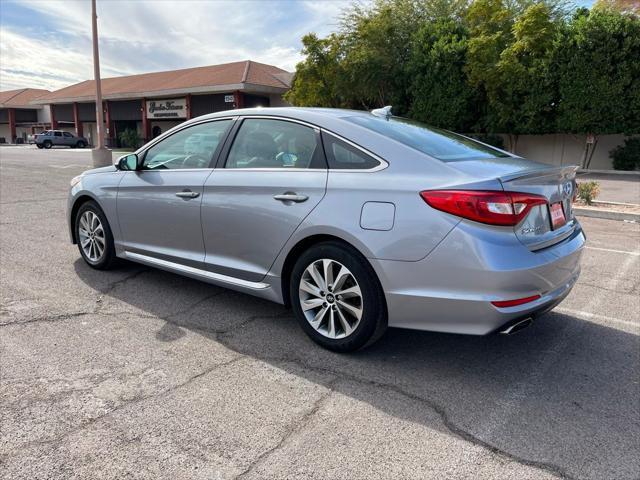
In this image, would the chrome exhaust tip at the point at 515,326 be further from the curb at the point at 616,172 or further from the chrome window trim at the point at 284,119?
the curb at the point at 616,172

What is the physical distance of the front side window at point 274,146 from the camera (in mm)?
3541

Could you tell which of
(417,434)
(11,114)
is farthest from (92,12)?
(11,114)

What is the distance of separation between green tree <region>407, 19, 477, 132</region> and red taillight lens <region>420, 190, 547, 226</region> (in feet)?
71.7

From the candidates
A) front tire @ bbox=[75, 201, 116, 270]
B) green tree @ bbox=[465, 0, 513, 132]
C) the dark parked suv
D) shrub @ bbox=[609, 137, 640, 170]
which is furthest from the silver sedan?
the dark parked suv

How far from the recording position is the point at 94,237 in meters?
5.10

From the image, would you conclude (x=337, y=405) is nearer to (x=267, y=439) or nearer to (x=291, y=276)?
(x=267, y=439)

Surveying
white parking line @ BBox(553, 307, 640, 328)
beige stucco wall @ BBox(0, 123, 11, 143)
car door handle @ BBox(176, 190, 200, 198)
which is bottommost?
white parking line @ BBox(553, 307, 640, 328)

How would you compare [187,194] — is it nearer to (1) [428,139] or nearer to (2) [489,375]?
(1) [428,139]

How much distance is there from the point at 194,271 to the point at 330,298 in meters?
1.38

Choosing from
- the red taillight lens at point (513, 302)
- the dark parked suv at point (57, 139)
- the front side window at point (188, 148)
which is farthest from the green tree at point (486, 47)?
the dark parked suv at point (57, 139)

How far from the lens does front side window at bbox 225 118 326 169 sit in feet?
11.6

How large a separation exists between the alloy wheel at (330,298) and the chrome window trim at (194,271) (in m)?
0.40

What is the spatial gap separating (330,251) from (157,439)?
148 cm

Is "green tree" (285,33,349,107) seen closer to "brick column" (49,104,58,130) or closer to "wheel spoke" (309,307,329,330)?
"wheel spoke" (309,307,329,330)
